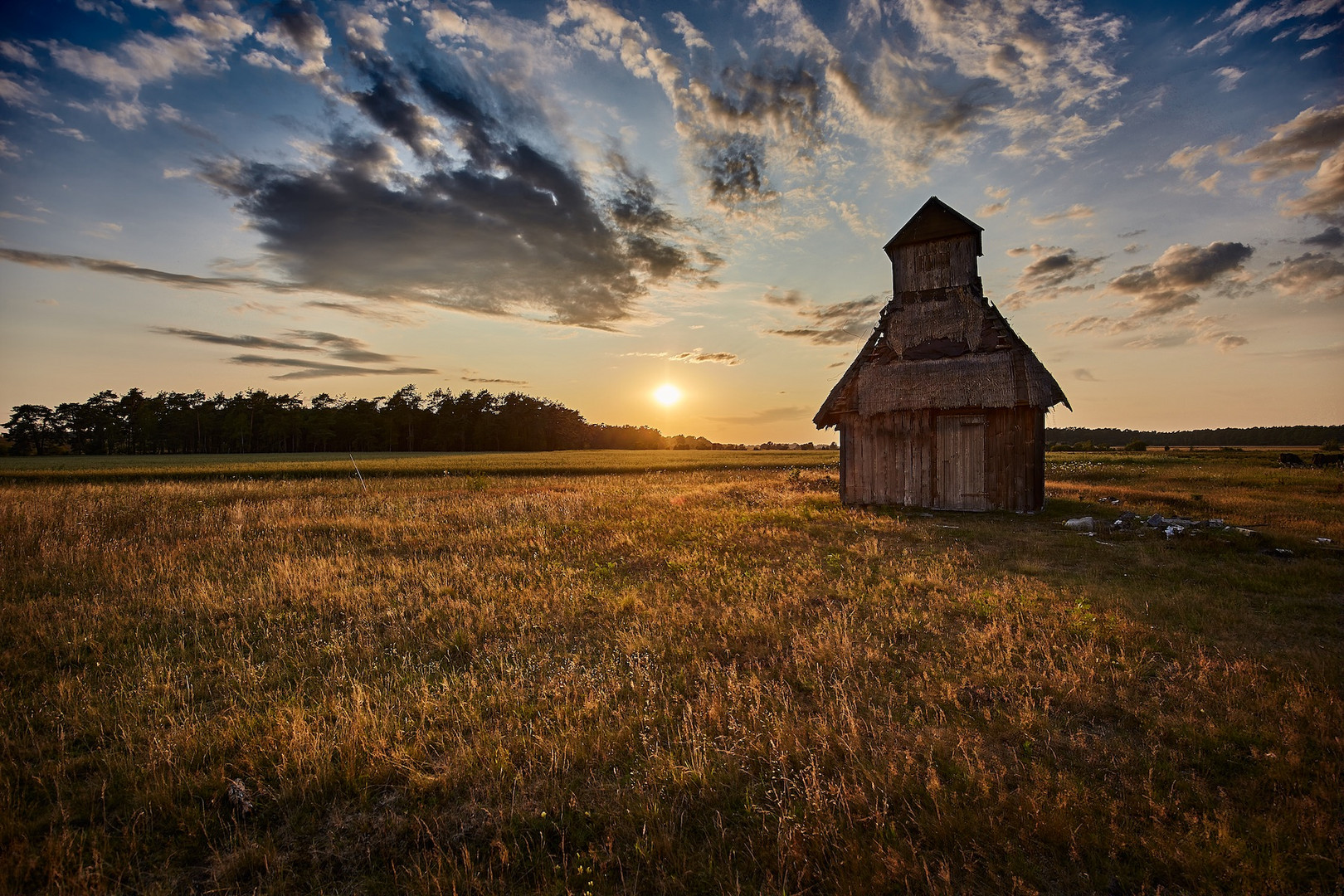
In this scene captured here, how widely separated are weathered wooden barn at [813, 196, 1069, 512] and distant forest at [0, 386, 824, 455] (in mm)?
85684

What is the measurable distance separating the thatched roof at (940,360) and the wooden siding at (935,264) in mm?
229

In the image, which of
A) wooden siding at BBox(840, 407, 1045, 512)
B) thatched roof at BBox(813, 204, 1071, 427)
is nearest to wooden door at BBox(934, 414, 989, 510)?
wooden siding at BBox(840, 407, 1045, 512)

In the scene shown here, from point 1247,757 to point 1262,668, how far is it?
2.44 m

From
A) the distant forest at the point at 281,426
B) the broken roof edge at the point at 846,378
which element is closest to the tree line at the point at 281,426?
the distant forest at the point at 281,426

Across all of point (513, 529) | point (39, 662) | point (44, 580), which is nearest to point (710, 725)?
point (39, 662)

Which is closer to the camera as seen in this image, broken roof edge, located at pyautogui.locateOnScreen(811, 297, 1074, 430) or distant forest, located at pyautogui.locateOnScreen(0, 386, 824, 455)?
broken roof edge, located at pyautogui.locateOnScreen(811, 297, 1074, 430)

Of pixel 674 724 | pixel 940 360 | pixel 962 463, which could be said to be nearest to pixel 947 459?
pixel 962 463

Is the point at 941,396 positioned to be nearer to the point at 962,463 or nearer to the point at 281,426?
the point at 962,463

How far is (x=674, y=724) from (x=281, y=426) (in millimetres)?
115060

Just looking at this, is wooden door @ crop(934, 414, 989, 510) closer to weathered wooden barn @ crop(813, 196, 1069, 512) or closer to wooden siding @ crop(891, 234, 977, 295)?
weathered wooden barn @ crop(813, 196, 1069, 512)

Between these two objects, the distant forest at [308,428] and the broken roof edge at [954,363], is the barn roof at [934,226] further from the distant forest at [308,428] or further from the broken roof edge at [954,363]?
the distant forest at [308,428]

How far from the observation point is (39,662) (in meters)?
6.38

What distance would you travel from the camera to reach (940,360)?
19.0m

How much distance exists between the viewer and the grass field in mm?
3363
